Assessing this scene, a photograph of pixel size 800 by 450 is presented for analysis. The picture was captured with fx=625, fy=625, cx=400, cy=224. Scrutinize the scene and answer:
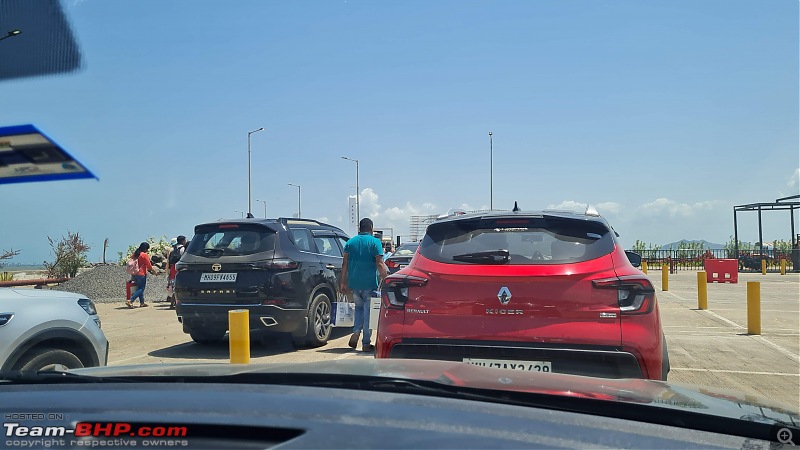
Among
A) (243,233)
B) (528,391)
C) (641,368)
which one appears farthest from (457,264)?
(243,233)

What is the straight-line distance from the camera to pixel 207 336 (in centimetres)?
945

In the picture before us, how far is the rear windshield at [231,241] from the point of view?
29.3ft

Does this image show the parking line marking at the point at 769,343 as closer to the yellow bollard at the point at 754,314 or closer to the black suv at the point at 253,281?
the yellow bollard at the point at 754,314

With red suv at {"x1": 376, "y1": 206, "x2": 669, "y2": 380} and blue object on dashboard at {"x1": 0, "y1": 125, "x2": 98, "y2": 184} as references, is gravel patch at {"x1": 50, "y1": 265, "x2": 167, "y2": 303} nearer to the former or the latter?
blue object on dashboard at {"x1": 0, "y1": 125, "x2": 98, "y2": 184}

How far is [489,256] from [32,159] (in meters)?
3.95

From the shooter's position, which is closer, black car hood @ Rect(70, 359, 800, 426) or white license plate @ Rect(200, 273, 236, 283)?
black car hood @ Rect(70, 359, 800, 426)

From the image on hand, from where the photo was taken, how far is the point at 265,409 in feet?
5.58

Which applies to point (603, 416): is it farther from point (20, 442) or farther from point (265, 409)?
point (20, 442)

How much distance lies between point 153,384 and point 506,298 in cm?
275

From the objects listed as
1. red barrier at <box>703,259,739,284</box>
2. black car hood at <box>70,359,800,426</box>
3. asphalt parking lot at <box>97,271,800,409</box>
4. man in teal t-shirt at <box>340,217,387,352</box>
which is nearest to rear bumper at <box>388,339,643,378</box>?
asphalt parking lot at <box>97,271,800,409</box>

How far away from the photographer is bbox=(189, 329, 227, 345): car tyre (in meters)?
9.09

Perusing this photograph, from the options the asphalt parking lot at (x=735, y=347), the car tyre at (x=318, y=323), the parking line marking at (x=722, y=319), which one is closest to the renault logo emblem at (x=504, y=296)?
the asphalt parking lot at (x=735, y=347)

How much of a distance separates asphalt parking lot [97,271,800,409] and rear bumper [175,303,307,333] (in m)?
0.41

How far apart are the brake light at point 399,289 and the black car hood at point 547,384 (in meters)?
1.97
